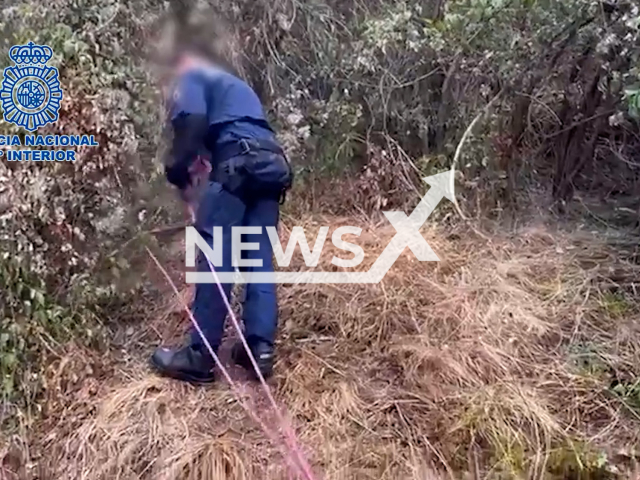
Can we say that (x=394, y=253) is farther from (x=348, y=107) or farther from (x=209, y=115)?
(x=209, y=115)

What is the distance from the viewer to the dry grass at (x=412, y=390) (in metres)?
2.45

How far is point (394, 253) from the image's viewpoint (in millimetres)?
3506

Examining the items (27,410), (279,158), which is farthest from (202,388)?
(279,158)

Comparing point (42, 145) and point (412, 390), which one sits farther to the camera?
point (42, 145)

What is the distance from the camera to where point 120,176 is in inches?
121

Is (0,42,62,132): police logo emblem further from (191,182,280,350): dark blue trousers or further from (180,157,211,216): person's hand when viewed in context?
(191,182,280,350): dark blue trousers

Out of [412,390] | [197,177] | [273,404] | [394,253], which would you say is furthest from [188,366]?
[394,253]

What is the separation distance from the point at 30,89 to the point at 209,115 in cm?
76

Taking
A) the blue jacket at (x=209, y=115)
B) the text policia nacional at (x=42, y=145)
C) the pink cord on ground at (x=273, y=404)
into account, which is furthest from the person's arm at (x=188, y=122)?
the text policia nacional at (x=42, y=145)

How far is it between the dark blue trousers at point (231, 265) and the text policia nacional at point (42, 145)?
0.58 meters

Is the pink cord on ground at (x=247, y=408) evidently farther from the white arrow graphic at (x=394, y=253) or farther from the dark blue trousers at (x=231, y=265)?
the white arrow graphic at (x=394, y=253)

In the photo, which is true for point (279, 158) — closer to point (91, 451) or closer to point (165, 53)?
point (165, 53)

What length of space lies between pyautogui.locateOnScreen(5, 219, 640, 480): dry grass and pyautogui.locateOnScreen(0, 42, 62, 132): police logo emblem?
3.13 feet

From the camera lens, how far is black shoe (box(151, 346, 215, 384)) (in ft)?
9.17
